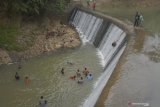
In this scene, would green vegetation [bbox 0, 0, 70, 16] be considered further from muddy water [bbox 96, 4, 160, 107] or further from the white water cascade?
muddy water [bbox 96, 4, 160, 107]

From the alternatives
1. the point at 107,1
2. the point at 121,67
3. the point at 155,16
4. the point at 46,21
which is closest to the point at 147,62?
the point at 121,67

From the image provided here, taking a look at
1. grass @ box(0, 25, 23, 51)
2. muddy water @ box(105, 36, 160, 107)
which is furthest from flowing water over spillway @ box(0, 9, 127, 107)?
grass @ box(0, 25, 23, 51)

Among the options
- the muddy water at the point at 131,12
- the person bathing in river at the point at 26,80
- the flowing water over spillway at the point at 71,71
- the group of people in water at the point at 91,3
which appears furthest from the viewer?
the group of people in water at the point at 91,3

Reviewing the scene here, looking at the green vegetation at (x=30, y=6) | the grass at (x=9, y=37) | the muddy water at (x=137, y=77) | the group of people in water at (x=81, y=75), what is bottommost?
the grass at (x=9, y=37)

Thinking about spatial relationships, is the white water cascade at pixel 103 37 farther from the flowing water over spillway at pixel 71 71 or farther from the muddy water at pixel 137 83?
the muddy water at pixel 137 83

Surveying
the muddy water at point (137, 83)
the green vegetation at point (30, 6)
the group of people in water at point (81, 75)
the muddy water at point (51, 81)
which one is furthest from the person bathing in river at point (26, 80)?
the green vegetation at point (30, 6)

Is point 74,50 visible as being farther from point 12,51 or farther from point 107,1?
point 107,1
